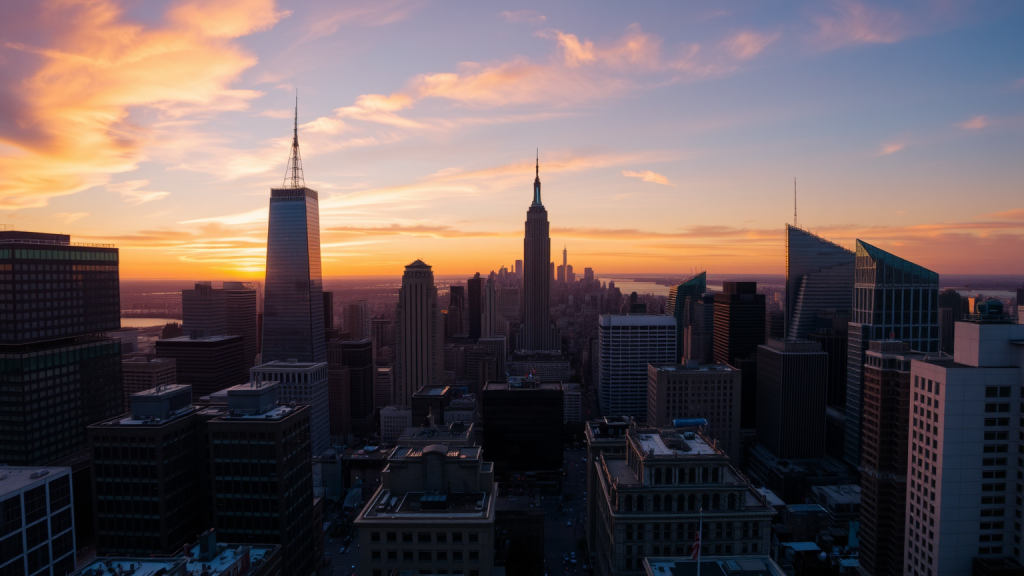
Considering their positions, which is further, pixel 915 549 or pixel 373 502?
pixel 373 502

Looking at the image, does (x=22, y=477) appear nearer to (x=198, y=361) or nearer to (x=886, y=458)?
(x=886, y=458)

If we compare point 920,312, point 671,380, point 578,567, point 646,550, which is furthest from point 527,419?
point 920,312

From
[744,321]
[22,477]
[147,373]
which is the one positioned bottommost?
[147,373]

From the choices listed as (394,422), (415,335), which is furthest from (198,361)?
(415,335)

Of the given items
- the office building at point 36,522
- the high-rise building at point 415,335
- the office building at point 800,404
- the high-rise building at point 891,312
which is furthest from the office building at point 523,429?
the office building at point 36,522

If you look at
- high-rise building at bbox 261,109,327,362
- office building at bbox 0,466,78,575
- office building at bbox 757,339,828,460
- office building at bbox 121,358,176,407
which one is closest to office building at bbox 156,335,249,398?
office building at bbox 121,358,176,407

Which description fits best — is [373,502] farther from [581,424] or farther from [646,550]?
[581,424]

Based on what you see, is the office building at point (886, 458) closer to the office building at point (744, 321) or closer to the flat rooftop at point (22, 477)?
the flat rooftop at point (22, 477)

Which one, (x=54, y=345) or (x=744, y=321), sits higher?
(x=54, y=345)
